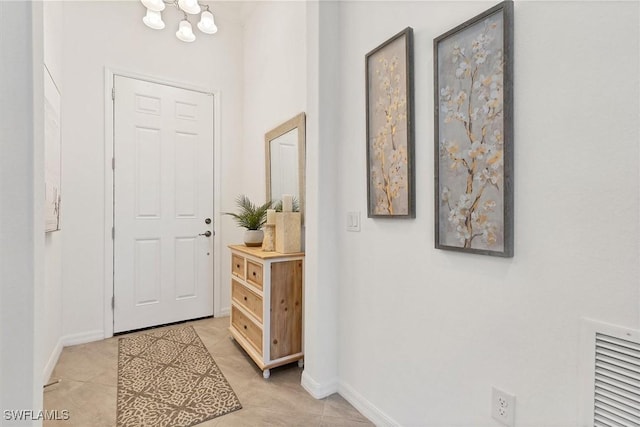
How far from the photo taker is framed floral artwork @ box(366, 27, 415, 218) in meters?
1.48

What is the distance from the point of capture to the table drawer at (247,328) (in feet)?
7.19

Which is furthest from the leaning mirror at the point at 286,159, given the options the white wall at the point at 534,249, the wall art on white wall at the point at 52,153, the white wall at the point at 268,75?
the wall art on white wall at the point at 52,153

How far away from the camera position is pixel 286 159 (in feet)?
8.65

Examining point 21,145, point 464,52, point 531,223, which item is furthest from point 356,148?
point 21,145

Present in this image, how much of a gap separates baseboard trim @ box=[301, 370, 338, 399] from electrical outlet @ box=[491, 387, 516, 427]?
101cm

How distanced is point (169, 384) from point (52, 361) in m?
0.96

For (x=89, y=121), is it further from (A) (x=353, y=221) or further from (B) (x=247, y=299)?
(A) (x=353, y=221)

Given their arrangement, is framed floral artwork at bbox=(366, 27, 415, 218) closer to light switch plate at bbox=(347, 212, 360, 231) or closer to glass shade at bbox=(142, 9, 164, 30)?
light switch plate at bbox=(347, 212, 360, 231)

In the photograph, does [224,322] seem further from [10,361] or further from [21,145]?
[21,145]

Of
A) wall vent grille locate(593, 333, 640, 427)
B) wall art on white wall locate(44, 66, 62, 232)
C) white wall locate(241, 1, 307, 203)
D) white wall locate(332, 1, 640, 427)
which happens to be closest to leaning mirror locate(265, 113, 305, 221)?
white wall locate(241, 1, 307, 203)

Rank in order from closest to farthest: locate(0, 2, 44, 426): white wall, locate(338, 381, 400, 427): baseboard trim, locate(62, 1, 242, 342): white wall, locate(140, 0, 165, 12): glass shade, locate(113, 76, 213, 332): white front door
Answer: locate(0, 2, 44, 426): white wall → locate(338, 381, 400, 427): baseboard trim → locate(140, 0, 165, 12): glass shade → locate(62, 1, 242, 342): white wall → locate(113, 76, 213, 332): white front door

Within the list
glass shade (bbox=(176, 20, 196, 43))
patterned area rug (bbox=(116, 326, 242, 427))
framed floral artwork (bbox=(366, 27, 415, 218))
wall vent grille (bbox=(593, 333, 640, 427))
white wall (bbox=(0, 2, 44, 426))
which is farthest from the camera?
glass shade (bbox=(176, 20, 196, 43))

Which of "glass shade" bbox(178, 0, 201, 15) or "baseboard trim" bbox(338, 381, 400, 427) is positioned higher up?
"glass shade" bbox(178, 0, 201, 15)

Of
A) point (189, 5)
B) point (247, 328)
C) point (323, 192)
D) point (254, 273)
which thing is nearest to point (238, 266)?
point (254, 273)
